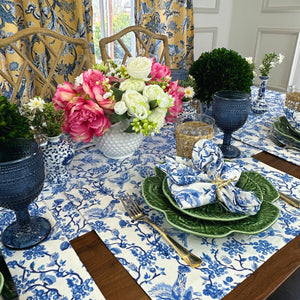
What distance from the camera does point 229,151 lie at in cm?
96

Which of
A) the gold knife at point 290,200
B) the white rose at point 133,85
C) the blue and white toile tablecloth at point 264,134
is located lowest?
the blue and white toile tablecloth at point 264,134

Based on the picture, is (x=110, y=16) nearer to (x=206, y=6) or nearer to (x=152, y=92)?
(x=206, y=6)

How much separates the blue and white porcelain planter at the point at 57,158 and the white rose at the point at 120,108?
17cm

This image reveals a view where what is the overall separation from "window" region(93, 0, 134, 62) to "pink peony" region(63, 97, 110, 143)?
186 centimetres

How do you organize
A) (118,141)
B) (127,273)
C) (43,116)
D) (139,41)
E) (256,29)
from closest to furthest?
(127,273), (43,116), (118,141), (139,41), (256,29)

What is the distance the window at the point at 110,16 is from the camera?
7.74 ft

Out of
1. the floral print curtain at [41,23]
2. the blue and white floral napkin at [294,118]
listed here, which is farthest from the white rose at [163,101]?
the floral print curtain at [41,23]

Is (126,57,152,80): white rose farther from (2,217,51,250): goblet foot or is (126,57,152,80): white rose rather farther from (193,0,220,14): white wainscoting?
(193,0,220,14): white wainscoting

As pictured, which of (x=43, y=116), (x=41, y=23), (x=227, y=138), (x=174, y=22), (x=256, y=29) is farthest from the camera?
(x=256, y=29)

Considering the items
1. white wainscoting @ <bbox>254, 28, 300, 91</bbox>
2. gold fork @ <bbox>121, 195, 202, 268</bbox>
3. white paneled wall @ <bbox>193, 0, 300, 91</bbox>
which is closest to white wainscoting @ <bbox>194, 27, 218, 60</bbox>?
white paneled wall @ <bbox>193, 0, 300, 91</bbox>

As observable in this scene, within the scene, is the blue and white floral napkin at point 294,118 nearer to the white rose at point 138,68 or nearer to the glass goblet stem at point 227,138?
the glass goblet stem at point 227,138

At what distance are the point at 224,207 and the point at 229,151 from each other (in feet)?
1.23

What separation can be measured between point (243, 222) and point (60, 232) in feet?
1.28

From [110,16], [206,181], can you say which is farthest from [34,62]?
[206,181]
